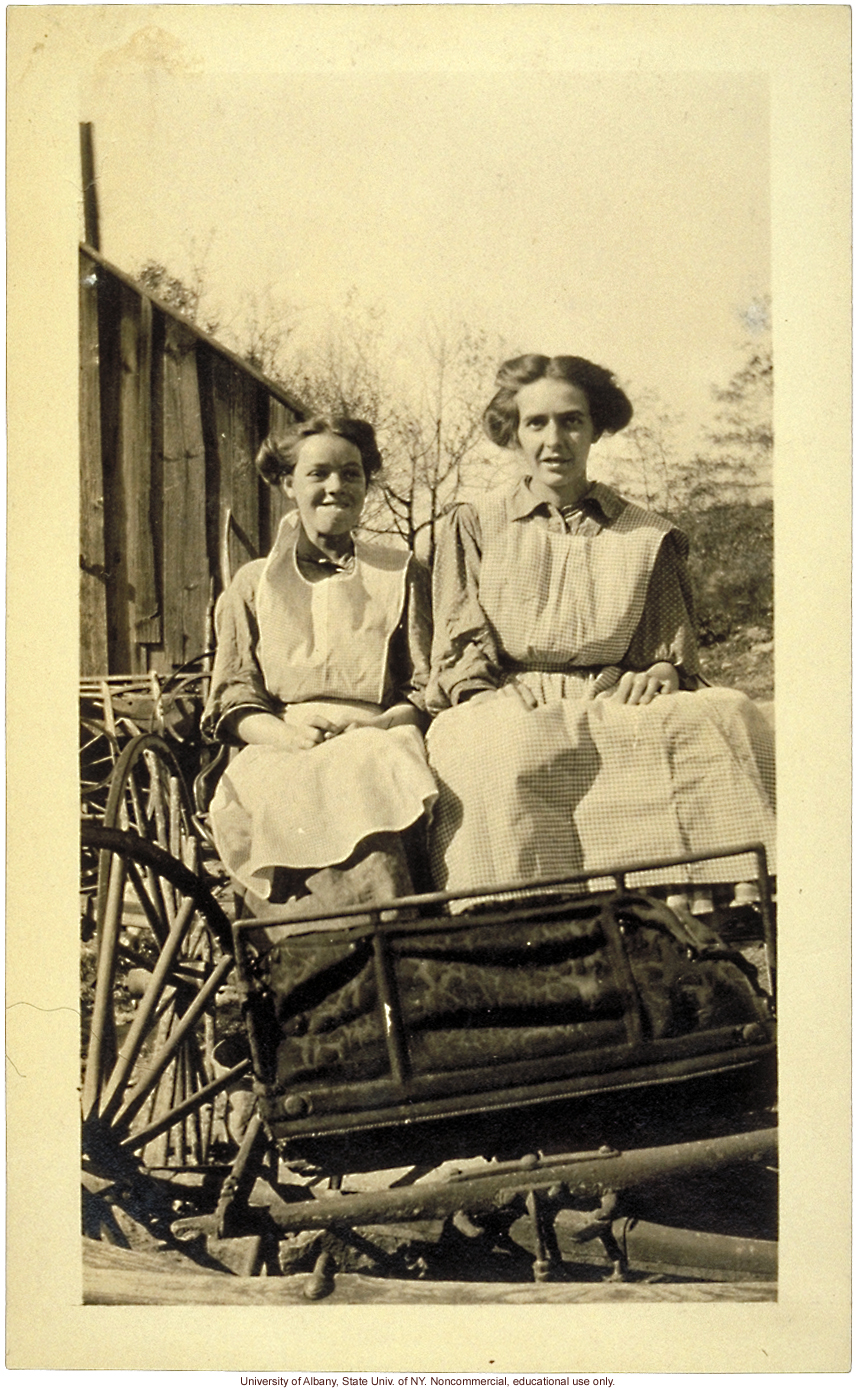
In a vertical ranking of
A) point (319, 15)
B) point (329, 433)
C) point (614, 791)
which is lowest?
point (614, 791)

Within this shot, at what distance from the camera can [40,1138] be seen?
4.34 meters

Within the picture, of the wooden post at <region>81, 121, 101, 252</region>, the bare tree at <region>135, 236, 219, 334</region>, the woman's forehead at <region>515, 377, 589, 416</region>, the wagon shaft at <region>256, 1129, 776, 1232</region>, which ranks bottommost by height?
the wagon shaft at <region>256, 1129, 776, 1232</region>

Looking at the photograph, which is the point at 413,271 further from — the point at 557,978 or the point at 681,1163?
the point at 681,1163

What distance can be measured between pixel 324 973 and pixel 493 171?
2.60 m

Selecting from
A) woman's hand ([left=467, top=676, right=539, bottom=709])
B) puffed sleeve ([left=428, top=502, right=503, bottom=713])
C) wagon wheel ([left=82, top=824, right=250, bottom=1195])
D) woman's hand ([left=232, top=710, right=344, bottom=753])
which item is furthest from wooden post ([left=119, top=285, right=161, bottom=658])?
woman's hand ([left=467, top=676, right=539, bottom=709])

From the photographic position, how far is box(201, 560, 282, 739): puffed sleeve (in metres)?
4.36

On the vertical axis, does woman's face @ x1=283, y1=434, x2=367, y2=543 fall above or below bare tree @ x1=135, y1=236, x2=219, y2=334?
below

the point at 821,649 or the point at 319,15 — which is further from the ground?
the point at 319,15

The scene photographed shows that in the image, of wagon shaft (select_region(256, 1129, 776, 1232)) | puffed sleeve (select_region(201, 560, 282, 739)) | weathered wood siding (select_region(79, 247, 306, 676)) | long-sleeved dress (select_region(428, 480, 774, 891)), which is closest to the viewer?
wagon shaft (select_region(256, 1129, 776, 1232))

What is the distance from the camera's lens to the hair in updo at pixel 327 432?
4.39 m

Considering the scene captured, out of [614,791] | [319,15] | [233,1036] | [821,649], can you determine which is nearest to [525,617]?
[614,791]

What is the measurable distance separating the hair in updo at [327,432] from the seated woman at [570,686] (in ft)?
1.10

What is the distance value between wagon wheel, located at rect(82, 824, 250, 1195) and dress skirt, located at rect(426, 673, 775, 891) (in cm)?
83

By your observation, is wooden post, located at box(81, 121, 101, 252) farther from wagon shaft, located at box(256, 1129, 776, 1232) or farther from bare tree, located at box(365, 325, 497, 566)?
wagon shaft, located at box(256, 1129, 776, 1232)
